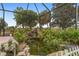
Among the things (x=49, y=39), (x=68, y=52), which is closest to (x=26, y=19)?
(x=49, y=39)

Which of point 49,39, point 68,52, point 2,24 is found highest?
point 2,24

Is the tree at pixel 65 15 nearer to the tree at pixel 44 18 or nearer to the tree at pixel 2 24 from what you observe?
the tree at pixel 44 18

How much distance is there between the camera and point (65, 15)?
284cm

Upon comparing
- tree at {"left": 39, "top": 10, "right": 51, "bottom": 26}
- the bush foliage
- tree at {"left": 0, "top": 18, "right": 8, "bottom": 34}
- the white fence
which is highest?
tree at {"left": 39, "top": 10, "right": 51, "bottom": 26}

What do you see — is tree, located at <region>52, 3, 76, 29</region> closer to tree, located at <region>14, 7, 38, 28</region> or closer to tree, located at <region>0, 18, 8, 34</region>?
tree, located at <region>14, 7, 38, 28</region>

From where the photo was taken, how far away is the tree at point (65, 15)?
9.30ft

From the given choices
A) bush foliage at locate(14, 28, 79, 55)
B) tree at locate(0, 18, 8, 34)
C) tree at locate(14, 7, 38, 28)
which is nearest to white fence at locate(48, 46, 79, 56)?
bush foliage at locate(14, 28, 79, 55)

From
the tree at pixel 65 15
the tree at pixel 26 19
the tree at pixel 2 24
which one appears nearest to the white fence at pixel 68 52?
the tree at pixel 65 15

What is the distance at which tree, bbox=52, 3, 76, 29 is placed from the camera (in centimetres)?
283

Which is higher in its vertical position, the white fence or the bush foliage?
the bush foliage

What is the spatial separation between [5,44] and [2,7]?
1.17 ft

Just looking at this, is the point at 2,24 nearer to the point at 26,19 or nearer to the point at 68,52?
the point at 26,19

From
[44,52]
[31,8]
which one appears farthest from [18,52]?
[31,8]

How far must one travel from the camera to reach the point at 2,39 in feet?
9.30
